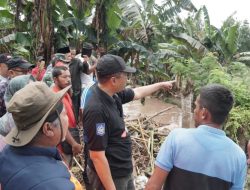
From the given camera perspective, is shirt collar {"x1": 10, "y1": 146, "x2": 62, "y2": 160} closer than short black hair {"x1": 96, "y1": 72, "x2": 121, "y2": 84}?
Yes

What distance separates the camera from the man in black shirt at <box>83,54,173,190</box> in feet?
7.97

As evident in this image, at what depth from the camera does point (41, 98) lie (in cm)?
146

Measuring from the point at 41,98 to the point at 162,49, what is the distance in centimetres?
1118

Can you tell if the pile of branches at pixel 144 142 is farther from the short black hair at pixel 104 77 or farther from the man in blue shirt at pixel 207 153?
the man in blue shirt at pixel 207 153

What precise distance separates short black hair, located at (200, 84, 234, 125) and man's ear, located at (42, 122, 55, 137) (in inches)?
37.1

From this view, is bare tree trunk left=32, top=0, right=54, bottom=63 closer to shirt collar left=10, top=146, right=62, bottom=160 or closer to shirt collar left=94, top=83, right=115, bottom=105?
shirt collar left=94, top=83, right=115, bottom=105

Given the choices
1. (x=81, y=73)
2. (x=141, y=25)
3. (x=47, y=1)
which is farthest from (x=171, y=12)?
(x=81, y=73)

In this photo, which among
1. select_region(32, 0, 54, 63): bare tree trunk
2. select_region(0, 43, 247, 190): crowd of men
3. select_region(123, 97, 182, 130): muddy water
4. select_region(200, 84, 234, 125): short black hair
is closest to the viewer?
select_region(0, 43, 247, 190): crowd of men

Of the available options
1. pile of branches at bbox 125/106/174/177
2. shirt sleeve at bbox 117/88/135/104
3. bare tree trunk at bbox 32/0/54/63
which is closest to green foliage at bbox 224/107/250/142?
pile of branches at bbox 125/106/174/177

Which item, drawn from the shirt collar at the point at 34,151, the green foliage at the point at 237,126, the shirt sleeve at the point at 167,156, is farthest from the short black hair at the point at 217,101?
the green foliage at the point at 237,126

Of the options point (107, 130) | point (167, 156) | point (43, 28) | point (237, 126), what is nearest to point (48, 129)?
point (167, 156)

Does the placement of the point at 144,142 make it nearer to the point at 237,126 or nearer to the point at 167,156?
the point at 237,126

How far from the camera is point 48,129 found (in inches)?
59.2

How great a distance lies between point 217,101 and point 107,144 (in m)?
1.06
